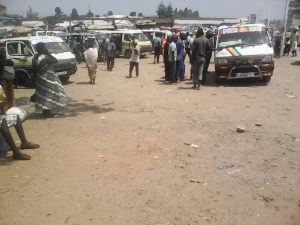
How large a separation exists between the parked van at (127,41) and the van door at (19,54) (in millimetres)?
10321

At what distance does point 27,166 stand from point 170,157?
1961 millimetres

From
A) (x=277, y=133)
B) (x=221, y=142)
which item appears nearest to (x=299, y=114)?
(x=277, y=133)

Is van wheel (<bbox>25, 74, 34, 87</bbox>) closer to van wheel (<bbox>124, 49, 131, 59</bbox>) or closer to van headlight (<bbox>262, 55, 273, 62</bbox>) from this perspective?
van headlight (<bbox>262, 55, 273, 62</bbox>)

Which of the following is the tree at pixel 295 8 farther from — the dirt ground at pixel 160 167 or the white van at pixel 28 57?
the white van at pixel 28 57

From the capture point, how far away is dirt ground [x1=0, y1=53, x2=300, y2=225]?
2.96 meters

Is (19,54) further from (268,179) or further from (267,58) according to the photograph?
(268,179)

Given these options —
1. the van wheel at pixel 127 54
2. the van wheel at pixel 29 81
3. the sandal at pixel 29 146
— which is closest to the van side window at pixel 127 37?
the van wheel at pixel 127 54

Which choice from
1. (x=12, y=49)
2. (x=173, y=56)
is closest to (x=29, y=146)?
(x=173, y=56)

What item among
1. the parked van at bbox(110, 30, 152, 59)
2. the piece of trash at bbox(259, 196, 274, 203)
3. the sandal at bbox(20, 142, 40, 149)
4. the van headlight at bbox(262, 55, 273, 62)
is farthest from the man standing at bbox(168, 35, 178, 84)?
the parked van at bbox(110, 30, 152, 59)

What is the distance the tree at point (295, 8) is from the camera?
54.2ft

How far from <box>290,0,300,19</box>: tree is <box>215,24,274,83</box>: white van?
28.9ft

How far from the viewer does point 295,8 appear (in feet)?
55.5

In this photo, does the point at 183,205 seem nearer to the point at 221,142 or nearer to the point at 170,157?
the point at 170,157

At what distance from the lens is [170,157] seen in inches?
166
